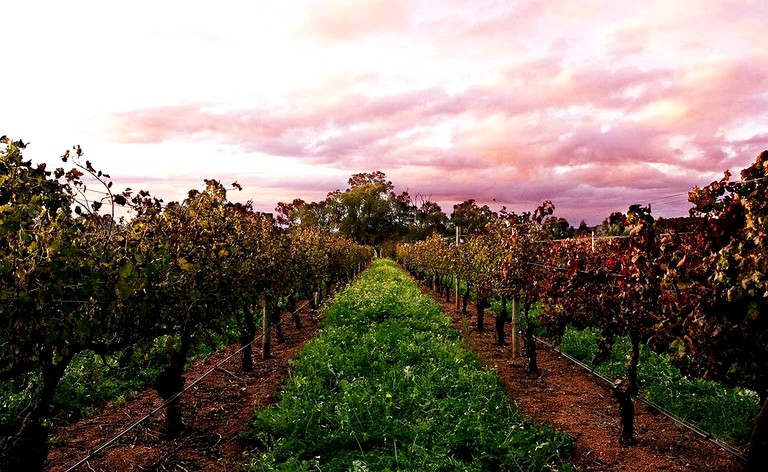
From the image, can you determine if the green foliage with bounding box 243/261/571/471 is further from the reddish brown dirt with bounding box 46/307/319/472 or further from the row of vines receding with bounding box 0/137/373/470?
the row of vines receding with bounding box 0/137/373/470

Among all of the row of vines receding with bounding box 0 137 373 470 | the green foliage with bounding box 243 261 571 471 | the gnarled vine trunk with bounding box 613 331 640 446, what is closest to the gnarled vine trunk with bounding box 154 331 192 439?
the row of vines receding with bounding box 0 137 373 470

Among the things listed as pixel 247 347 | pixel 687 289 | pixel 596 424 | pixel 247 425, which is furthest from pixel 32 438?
pixel 596 424

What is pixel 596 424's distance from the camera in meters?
7.42

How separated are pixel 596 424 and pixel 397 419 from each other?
2.96 m

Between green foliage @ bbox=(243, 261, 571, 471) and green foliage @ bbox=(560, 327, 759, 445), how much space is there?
2.19 metres

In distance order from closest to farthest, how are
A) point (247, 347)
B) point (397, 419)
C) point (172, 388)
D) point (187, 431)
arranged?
point (397, 419) → point (172, 388) → point (187, 431) → point (247, 347)

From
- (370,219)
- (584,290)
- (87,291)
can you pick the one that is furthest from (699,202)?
(370,219)

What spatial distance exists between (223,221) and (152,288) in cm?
343

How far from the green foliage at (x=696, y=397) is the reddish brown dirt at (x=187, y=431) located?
5.85m

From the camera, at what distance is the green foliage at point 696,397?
6.90 metres

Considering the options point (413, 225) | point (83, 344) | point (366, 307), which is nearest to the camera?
point (83, 344)

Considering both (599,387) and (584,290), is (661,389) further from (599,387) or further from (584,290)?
(584,290)

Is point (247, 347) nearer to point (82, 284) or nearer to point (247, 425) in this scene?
point (247, 425)

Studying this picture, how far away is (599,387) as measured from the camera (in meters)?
9.22
